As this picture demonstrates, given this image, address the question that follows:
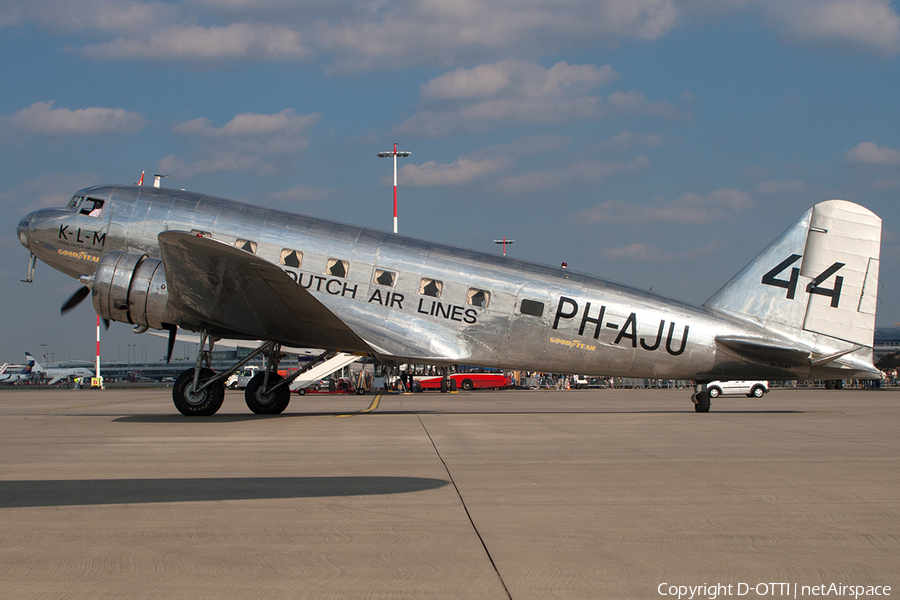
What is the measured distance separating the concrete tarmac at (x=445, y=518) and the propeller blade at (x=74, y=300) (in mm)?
7889

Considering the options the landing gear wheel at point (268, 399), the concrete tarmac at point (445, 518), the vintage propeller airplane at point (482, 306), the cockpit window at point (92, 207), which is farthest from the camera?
the landing gear wheel at point (268, 399)

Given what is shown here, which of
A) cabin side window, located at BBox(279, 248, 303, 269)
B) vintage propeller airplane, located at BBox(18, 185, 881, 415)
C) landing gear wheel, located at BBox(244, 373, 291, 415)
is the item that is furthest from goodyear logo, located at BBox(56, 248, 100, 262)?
landing gear wheel, located at BBox(244, 373, 291, 415)

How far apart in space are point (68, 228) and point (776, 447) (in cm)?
1598

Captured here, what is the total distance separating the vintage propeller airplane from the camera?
1650 centimetres

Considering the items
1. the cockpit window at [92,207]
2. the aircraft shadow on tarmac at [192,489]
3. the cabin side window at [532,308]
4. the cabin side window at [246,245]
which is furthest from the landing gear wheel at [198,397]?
the aircraft shadow on tarmac at [192,489]

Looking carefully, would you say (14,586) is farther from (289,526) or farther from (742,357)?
(742,357)

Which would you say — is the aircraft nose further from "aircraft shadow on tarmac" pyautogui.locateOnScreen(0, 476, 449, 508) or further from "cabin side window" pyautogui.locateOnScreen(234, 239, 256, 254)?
"aircraft shadow on tarmac" pyautogui.locateOnScreen(0, 476, 449, 508)

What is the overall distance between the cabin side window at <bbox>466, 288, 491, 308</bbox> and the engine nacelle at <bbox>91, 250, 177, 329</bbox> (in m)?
6.58

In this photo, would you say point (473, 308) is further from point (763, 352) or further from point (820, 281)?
A: point (820, 281)

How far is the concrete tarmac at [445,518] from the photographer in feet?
13.6

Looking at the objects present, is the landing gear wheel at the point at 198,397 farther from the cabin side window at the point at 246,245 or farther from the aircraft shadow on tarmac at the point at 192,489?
the aircraft shadow on tarmac at the point at 192,489

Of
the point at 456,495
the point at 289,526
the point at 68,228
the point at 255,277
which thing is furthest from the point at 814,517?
the point at 68,228

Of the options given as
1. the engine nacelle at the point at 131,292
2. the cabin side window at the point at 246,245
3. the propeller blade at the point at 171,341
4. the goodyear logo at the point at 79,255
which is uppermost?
the cabin side window at the point at 246,245

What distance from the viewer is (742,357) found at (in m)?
16.8
